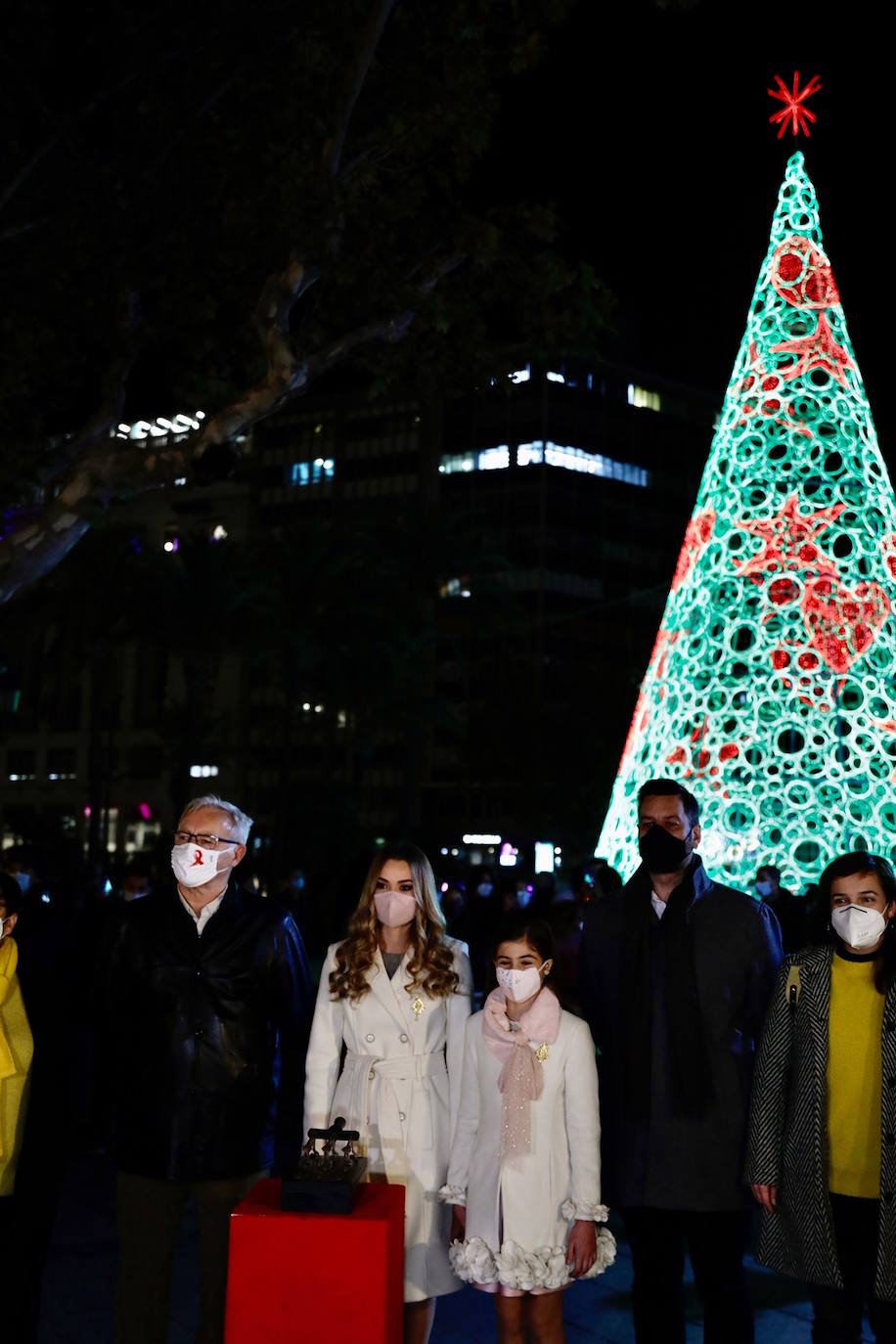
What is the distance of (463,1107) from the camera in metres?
4.84

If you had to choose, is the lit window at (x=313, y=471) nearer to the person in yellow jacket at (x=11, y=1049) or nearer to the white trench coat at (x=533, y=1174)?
the person in yellow jacket at (x=11, y=1049)

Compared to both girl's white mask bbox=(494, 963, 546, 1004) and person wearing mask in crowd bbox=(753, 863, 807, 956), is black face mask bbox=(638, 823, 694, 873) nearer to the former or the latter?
girl's white mask bbox=(494, 963, 546, 1004)

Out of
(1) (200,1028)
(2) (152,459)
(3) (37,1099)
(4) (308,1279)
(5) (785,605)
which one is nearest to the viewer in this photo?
(4) (308,1279)

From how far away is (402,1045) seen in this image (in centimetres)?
494

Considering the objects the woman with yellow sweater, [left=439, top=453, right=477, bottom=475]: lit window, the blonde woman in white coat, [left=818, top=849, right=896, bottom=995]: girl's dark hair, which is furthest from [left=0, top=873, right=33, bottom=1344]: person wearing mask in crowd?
[left=439, top=453, right=477, bottom=475]: lit window

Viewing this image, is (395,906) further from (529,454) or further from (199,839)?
(529,454)

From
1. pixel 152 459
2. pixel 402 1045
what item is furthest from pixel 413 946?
pixel 152 459

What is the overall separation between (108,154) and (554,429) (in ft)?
220

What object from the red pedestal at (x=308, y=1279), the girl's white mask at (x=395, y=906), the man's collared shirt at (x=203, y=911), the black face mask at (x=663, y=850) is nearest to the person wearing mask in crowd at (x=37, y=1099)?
the man's collared shirt at (x=203, y=911)

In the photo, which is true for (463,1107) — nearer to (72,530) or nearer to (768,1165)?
(768,1165)

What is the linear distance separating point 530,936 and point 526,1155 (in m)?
0.68

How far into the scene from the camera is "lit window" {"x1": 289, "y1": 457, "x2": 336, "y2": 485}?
8282 centimetres

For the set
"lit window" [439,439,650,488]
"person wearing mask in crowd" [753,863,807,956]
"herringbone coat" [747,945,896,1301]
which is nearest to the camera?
"herringbone coat" [747,945,896,1301]

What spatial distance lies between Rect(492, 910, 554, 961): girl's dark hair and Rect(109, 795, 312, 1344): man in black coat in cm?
70
